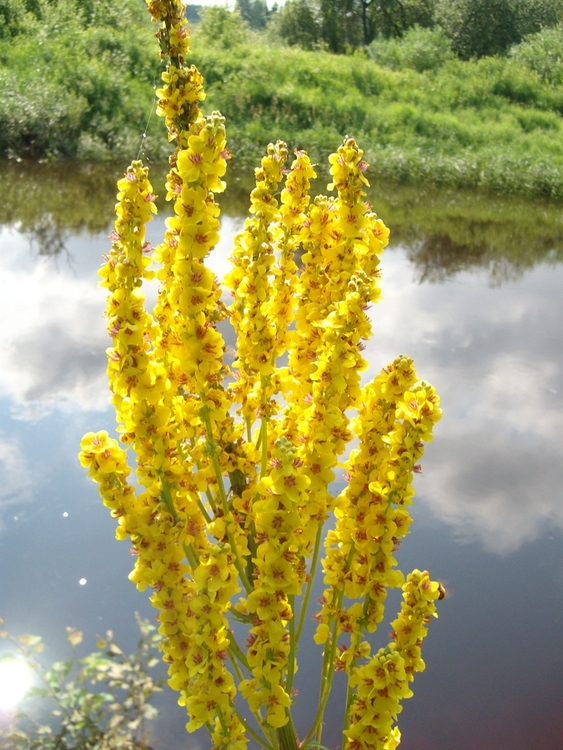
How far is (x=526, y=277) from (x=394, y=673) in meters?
1.90

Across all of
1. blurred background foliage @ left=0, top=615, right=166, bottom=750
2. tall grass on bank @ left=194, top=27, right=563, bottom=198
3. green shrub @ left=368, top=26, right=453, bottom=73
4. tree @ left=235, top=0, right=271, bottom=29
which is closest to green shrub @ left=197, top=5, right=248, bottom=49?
tall grass on bank @ left=194, top=27, right=563, bottom=198

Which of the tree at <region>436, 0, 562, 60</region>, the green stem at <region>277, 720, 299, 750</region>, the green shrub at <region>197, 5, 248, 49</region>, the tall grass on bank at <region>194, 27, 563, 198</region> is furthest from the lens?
the tree at <region>436, 0, 562, 60</region>

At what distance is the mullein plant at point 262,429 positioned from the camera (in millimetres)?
509

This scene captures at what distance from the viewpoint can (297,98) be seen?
4.71m

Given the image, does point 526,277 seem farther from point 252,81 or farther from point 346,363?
point 252,81

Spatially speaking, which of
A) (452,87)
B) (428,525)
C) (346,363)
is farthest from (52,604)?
(452,87)

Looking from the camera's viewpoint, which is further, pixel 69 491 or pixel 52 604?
pixel 69 491

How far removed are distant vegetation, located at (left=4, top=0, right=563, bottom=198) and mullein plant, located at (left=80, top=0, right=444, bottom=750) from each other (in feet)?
6.12

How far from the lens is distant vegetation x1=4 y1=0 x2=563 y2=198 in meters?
3.52

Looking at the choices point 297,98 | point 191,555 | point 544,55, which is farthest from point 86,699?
point 544,55

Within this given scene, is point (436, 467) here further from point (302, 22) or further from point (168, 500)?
point (302, 22)

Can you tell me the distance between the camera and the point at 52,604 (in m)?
1.07

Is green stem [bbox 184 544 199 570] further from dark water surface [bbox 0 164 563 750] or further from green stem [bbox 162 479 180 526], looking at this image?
dark water surface [bbox 0 164 563 750]

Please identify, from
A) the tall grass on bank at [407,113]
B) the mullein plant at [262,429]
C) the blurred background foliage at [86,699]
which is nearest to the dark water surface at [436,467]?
the blurred background foliage at [86,699]
